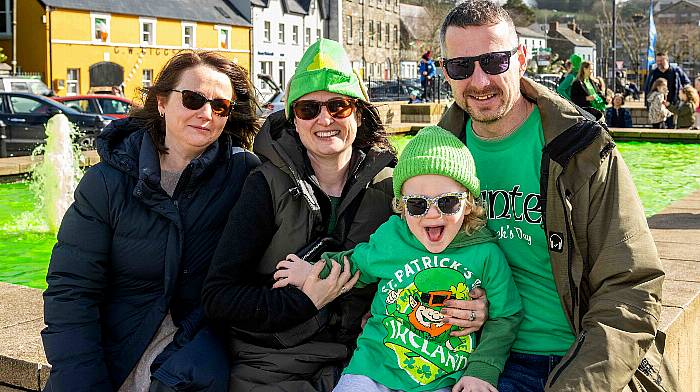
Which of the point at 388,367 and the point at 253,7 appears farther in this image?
the point at 253,7

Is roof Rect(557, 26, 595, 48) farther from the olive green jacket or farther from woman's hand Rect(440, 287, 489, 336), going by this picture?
woman's hand Rect(440, 287, 489, 336)

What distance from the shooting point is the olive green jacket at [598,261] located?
2.65 metres

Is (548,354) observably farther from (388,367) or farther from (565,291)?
(388,367)

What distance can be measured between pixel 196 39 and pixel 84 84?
9.36 meters

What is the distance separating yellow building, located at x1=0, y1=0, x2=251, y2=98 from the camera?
4016 cm

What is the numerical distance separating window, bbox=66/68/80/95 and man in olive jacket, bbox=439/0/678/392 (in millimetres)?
40477

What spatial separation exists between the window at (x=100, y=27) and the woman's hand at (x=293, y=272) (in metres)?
41.8

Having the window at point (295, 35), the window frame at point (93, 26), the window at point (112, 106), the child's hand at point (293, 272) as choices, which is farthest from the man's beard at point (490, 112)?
the window at point (295, 35)

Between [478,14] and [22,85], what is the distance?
92.4ft

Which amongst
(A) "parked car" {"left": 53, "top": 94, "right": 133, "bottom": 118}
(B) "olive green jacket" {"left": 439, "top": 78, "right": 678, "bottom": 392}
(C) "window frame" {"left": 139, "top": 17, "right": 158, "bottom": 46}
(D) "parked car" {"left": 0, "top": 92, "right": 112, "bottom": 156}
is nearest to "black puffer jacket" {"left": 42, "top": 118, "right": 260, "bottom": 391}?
(B) "olive green jacket" {"left": 439, "top": 78, "right": 678, "bottom": 392}

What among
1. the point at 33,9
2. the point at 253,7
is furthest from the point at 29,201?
the point at 253,7

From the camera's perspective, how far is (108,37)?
43.2 m

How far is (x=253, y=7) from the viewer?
55.9m

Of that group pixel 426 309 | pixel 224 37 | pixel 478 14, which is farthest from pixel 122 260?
pixel 224 37
